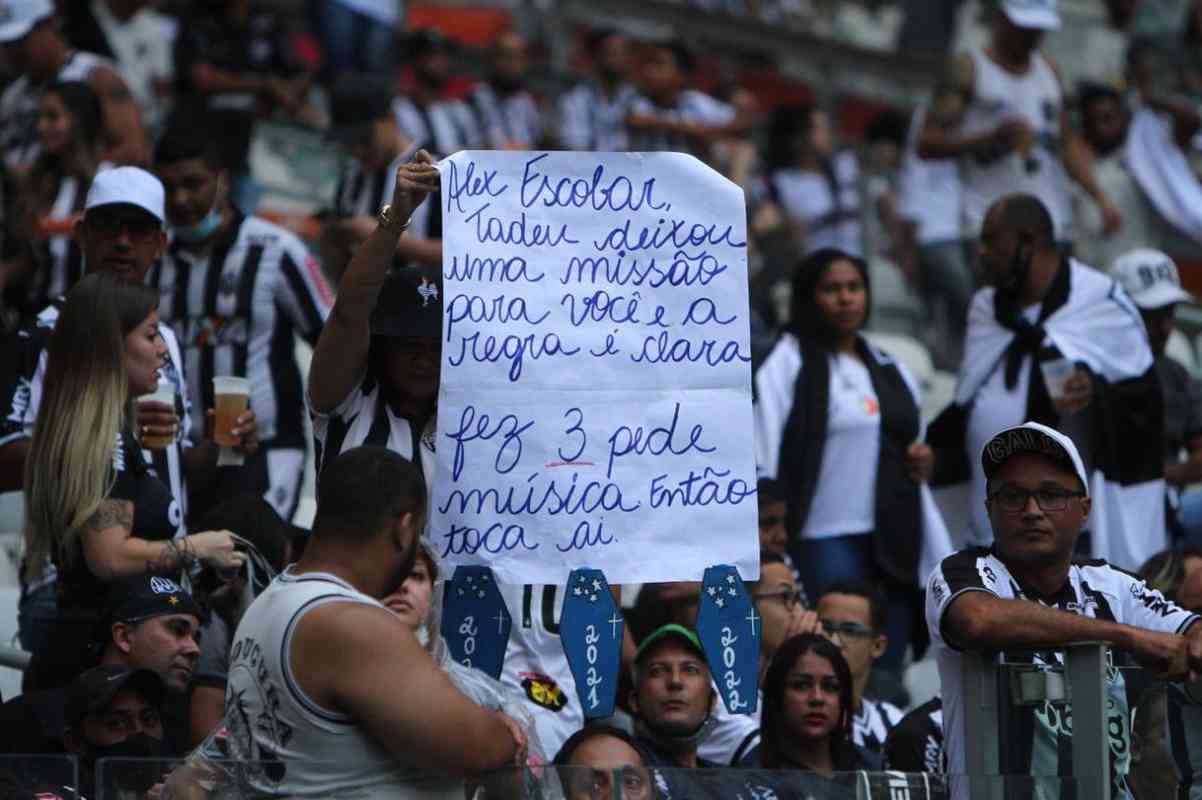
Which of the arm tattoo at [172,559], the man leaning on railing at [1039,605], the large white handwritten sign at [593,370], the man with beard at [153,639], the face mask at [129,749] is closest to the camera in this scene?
the man leaning on railing at [1039,605]

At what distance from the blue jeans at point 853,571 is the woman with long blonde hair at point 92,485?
10.4ft

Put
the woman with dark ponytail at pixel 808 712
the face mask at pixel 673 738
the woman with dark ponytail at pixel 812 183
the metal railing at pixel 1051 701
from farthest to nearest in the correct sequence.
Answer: the woman with dark ponytail at pixel 812 183
the woman with dark ponytail at pixel 808 712
the face mask at pixel 673 738
the metal railing at pixel 1051 701

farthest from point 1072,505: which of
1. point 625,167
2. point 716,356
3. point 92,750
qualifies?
point 92,750

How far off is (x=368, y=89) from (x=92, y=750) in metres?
4.56

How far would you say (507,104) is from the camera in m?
13.9

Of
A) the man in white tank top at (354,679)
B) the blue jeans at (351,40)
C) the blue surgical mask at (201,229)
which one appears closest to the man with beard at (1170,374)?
the blue surgical mask at (201,229)

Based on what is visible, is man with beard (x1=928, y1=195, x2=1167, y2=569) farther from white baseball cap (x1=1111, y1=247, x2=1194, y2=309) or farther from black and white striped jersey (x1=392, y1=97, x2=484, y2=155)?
black and white striped jersey (x1=392, y1=97, x2=484, y2=155)

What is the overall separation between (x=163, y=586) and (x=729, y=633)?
158 cm

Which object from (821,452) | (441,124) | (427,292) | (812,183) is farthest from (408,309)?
(812,183)

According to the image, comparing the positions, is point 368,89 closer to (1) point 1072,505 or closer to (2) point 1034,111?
(2) point 1034,111

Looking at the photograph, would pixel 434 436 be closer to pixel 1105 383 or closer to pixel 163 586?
pixel 163 586

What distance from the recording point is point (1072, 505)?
5836mm

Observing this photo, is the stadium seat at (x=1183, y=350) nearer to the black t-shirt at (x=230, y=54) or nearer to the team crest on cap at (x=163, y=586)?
the black t-shirt at (x=230, y=54)

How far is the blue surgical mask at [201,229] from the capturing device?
8.41 m
